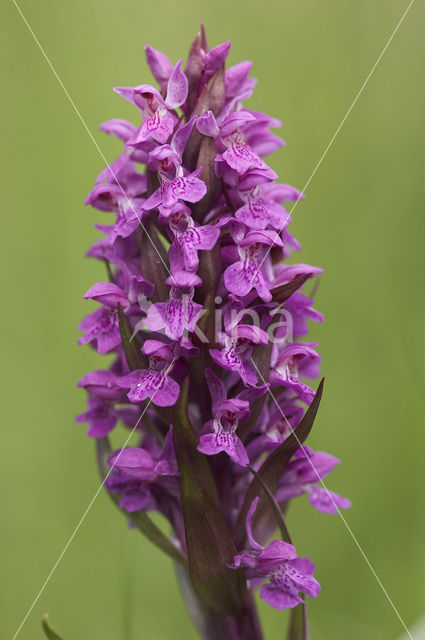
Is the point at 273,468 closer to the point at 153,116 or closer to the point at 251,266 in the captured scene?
the point at 251,266

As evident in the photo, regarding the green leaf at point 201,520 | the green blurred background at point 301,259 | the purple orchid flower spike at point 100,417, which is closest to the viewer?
the green leaf at point 201,520

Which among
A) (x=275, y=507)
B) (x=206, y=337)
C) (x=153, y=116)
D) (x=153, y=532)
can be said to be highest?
(x=153, y=116)

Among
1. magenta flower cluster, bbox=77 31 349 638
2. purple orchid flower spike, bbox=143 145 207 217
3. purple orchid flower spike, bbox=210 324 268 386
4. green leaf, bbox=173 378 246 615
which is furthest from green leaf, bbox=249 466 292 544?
purple orchid flower spike, bbox=143 145 207 217

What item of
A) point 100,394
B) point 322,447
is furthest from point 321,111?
point 100,394

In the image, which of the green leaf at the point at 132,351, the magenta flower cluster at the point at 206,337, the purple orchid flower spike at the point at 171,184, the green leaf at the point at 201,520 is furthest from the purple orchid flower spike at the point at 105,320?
the green leaf at the point at 201,520

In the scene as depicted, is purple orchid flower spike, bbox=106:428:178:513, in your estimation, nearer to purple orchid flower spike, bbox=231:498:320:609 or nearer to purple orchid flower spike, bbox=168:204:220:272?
purple orchid flower spike, bbox=231:498:320:609

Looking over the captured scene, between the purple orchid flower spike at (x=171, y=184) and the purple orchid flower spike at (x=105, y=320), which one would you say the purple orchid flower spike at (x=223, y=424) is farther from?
the purple orchid flower spike at (x=171, y=184)

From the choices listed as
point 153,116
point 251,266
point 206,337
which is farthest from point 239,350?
point 153,116
